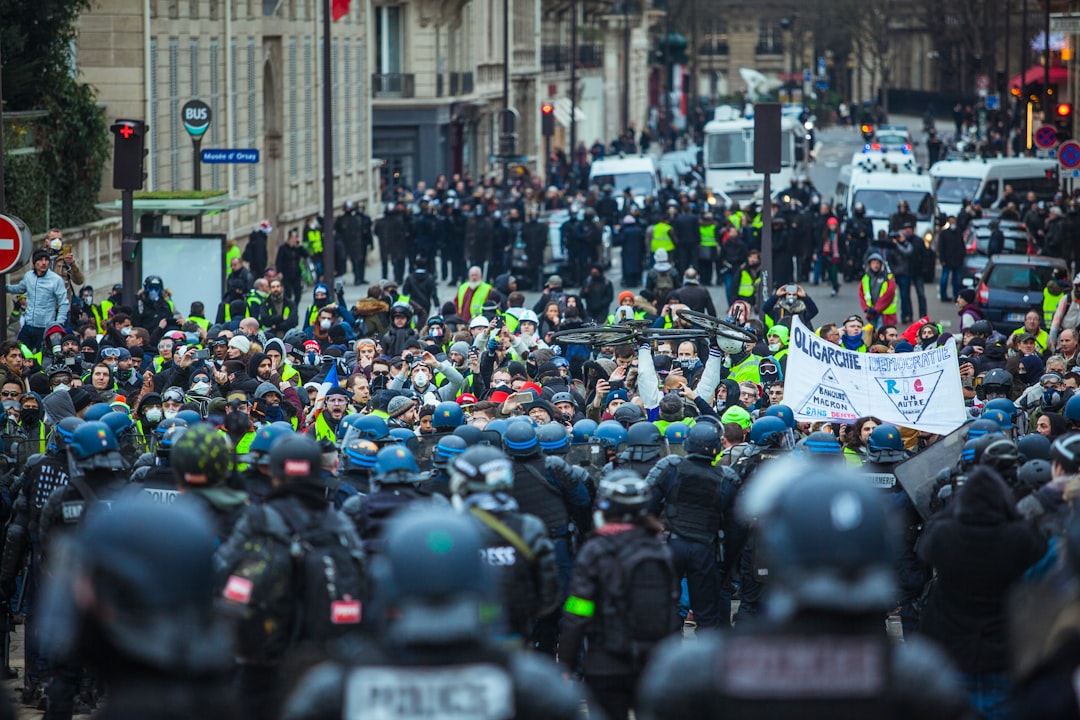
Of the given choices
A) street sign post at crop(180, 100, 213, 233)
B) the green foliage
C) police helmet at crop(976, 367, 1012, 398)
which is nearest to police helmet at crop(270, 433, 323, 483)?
police helmet at crop(976, 367, 1012, 398)

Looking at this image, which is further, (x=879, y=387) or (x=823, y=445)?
(x=879, y=387)

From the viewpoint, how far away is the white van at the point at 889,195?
113 feet

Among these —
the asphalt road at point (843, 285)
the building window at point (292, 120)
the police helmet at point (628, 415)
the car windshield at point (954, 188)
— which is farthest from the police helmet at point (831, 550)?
the car windshield at point (954, 188)

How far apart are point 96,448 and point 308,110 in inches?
1279

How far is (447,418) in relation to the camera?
11.3 metres

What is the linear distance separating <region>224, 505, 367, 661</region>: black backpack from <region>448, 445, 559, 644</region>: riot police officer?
59 centimetres

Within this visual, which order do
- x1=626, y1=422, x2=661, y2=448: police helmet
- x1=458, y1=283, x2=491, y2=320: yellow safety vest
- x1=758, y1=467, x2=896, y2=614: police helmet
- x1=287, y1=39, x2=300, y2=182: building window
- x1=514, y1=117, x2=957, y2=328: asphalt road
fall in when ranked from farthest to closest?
x1=287, y1=39, x2=300, y2=182: building window
x1=514, y1=117, x2=957, y2=328: asphalt road
x1=458, y1=283, x2=491, y2=320: yellow safety vest
x1=626, y1=422, x2=661, y2=448: police helmet
x1=758, y1=467, x2=896, y2=614: police helmet

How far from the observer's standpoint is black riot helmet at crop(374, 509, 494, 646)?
13.0 feet

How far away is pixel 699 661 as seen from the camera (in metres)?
3.93

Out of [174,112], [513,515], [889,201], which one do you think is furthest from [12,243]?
[889,201]

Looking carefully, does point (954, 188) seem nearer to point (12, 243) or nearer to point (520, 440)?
point (12, 243)

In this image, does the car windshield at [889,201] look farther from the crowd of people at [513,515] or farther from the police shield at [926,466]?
the police shield at [926,466]

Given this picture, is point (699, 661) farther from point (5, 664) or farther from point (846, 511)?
point (5, 664)

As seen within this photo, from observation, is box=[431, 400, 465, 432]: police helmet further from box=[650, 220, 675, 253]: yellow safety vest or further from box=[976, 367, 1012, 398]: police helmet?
box=[650, 220, 675, 253]: yellow safety vest
